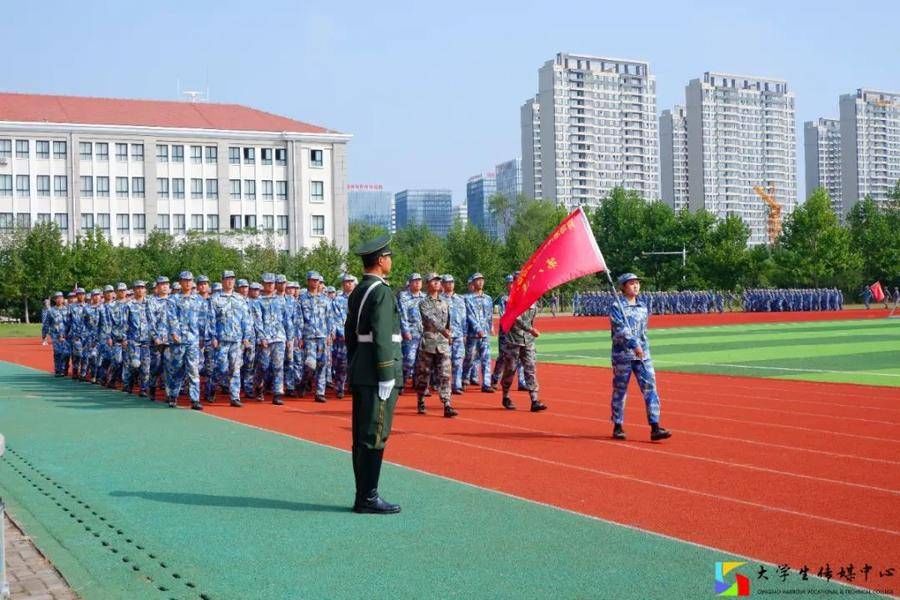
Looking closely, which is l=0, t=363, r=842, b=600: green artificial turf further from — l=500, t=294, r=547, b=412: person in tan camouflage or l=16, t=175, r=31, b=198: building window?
l=16, t=175, r=31, b=198: building window

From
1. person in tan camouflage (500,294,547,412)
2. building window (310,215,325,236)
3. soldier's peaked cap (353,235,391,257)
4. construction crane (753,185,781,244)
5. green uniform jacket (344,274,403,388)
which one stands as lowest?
person in tan camouflage (500,294,547,412)

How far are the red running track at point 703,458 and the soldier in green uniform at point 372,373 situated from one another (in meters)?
1.13

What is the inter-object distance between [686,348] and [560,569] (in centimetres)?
2185

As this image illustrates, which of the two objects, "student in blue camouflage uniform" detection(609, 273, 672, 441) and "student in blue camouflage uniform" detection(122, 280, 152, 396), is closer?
"student in blue camouflage uniform" detection(609, 273, 672, 441)

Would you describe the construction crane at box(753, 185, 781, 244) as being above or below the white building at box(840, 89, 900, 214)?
below

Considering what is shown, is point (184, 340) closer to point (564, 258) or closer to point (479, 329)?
point (479, 329)

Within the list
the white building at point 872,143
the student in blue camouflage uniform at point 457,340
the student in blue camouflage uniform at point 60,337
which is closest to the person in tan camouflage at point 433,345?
the student in blue camouflage uniform at point 457,340

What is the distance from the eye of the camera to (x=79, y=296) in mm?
22672

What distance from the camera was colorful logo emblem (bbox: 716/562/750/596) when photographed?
5.12 meters

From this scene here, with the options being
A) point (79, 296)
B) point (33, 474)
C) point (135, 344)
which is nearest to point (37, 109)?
point (79, 296)

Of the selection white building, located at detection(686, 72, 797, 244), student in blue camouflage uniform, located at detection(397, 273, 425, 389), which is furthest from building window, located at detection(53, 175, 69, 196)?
white building, located at detection(686, 72, 797, 244)

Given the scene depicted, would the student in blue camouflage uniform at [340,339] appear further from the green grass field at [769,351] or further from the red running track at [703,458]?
the green grass field at [769,351]

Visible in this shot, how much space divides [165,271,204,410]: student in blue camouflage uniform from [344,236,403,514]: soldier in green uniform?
324 inches

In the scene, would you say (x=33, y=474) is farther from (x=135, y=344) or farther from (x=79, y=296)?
(x=79, y=296)
